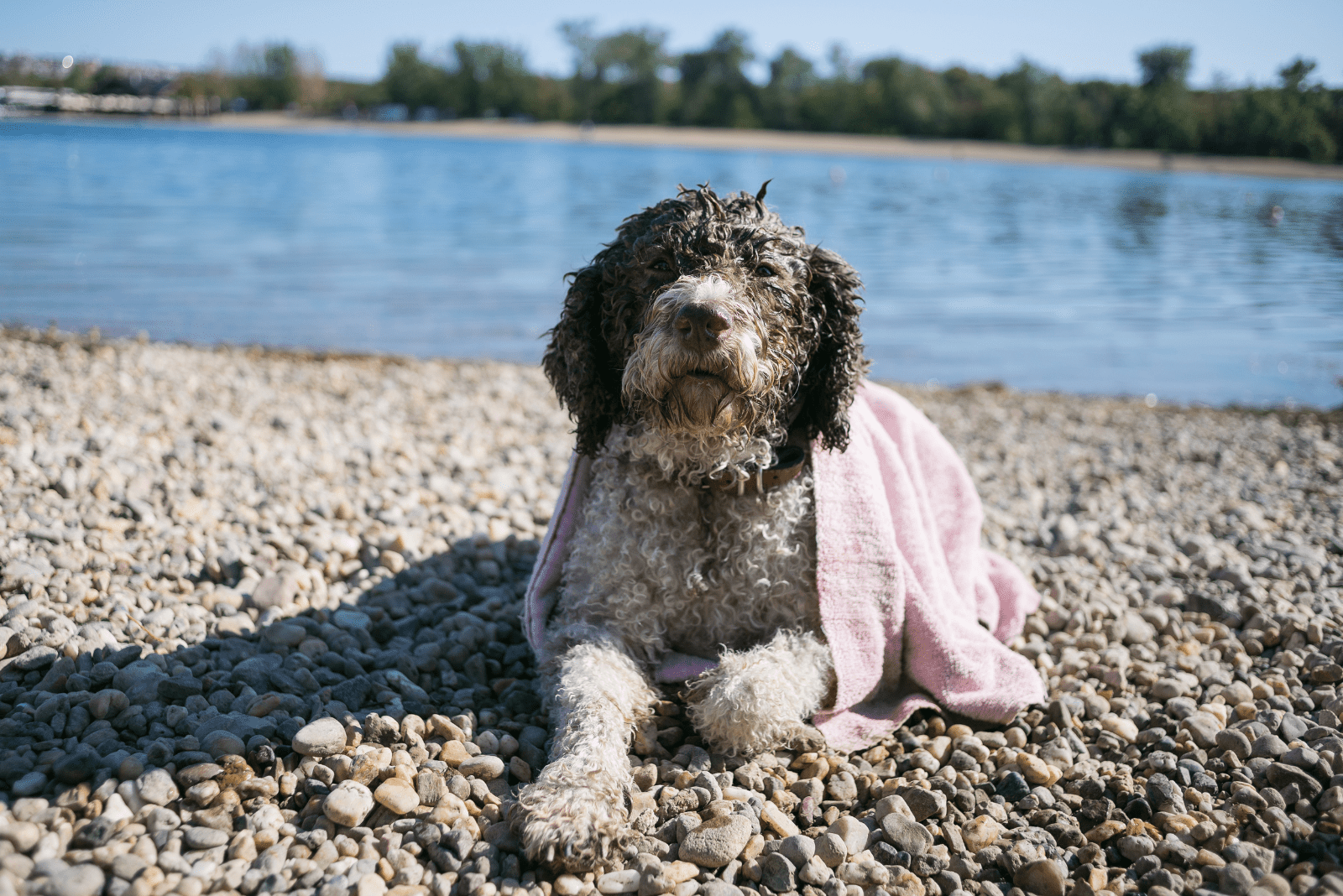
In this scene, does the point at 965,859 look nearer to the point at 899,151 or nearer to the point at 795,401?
the point at 795,401

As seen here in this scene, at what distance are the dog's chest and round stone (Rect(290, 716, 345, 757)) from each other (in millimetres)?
1077

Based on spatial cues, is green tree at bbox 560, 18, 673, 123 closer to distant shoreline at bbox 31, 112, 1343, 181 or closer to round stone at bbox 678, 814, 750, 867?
distant shoreline at bbox 31, 112, 1343, 181

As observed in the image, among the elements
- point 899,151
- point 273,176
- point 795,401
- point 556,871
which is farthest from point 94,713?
point 899,151

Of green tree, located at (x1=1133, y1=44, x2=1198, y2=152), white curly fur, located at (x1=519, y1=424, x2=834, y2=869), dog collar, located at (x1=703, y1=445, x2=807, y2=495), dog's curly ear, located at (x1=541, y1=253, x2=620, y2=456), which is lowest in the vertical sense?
white curly fur, located at (x1=519, y1=424, x2=834, y2=869)

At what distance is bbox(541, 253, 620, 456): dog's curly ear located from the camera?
356 centimetres

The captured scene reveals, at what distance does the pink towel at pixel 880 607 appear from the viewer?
3631mm

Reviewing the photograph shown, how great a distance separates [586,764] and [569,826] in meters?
0.27

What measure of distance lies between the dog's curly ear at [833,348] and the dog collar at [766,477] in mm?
160

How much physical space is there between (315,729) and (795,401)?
2260 mm

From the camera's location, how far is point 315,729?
3.09 meters

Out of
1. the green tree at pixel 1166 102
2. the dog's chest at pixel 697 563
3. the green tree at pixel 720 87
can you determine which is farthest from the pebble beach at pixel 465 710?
the green tree at pixel 720 87

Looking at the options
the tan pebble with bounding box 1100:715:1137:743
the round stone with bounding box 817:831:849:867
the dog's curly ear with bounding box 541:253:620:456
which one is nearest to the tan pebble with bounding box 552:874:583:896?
the round stone with bounding box 817:831:849:867

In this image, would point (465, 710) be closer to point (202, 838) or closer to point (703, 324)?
point (202, 838)

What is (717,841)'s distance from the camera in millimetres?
2832
